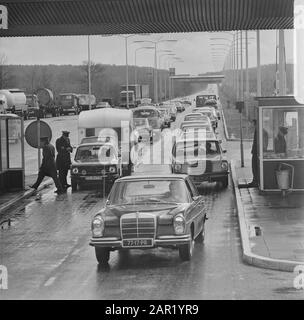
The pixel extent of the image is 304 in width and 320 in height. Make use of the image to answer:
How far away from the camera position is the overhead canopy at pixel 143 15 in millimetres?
20328

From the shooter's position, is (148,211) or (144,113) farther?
(144,113)

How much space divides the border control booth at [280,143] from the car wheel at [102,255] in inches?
387

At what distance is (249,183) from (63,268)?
1283cm

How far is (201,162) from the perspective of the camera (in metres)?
27.6

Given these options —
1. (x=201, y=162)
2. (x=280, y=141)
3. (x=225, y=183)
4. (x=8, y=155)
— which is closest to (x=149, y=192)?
(x=280, y=141)

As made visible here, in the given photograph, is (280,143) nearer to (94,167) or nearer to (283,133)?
(283,133)

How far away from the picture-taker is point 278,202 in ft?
76.2

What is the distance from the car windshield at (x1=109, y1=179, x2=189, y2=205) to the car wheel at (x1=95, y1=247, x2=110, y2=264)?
3.44 ft

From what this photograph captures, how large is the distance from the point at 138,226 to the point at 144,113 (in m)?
48.5
